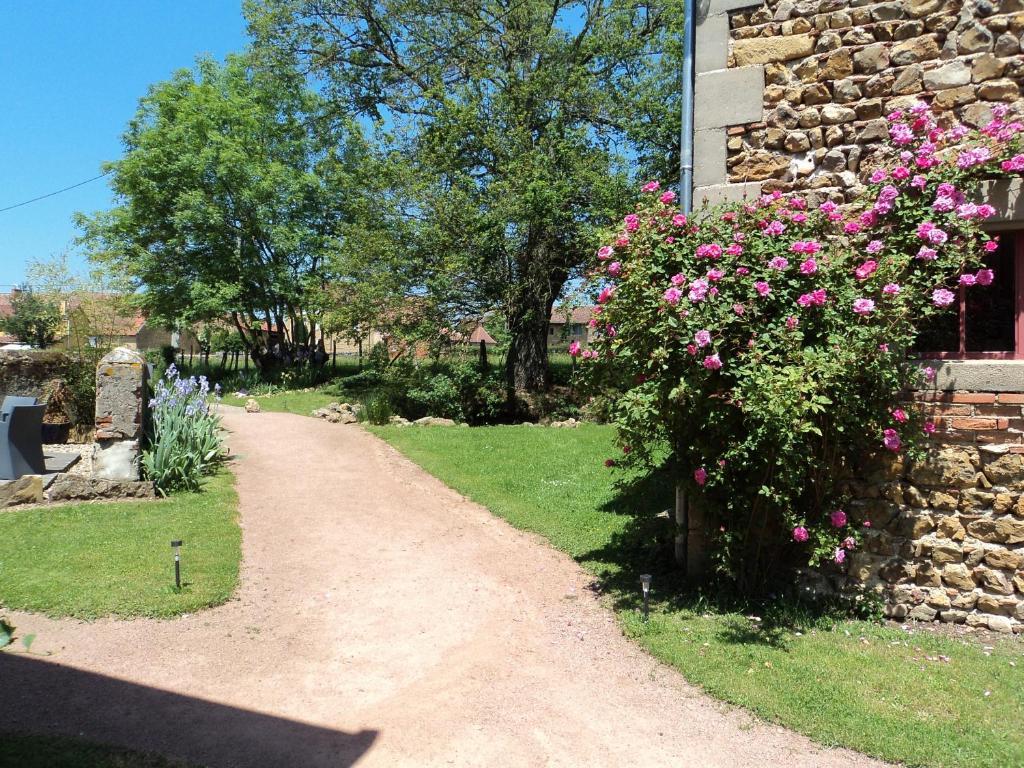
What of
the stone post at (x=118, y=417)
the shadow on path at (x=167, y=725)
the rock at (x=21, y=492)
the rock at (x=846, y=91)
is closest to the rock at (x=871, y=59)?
the rock at (x=846, y=91)

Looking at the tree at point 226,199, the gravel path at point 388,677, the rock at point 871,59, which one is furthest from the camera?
the tree at point 226,199

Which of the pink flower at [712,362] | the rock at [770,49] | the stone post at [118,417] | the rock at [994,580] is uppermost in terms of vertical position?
the rock at [770,49]

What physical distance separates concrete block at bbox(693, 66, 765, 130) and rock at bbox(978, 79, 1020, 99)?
1.56 meters

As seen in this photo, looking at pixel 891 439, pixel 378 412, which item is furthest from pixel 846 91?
pixel 378 412

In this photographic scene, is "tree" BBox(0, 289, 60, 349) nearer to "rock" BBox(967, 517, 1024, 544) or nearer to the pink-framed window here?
the pink-framed window

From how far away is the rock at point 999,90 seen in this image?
16.9 ft

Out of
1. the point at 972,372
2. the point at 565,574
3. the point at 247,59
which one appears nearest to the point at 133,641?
the point at 565,574

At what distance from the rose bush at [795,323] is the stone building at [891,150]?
214 mm

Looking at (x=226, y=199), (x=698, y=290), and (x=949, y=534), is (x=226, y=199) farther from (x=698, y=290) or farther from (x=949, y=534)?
(x=949, y=534)

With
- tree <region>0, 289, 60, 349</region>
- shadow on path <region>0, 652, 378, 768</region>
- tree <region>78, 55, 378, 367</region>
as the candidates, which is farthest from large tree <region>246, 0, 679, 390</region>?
tree <region>0, 289, 60, 349</region>

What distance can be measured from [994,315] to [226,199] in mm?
22605

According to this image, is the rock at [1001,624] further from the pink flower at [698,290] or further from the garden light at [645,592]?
the pink flower at [698,290]

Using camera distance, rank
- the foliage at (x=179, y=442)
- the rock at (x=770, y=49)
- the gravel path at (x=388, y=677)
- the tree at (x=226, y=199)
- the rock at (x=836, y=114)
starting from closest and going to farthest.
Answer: the gravel path at (x=388, y=677), the rock at (x=836, y=114), the rock at (x=770, y=49), the foliage at (x=179, y=442), the tree at (x=226, y=199)

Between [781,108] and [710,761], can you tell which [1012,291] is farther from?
[710,761]
